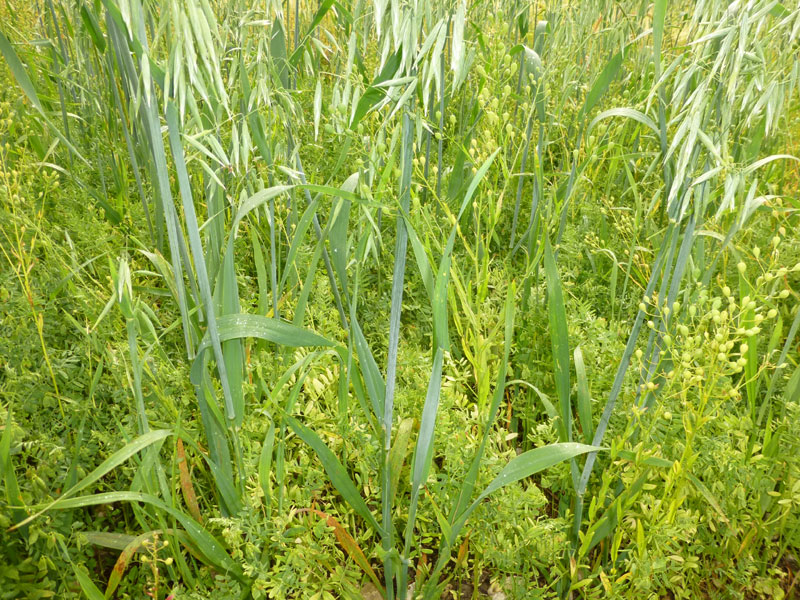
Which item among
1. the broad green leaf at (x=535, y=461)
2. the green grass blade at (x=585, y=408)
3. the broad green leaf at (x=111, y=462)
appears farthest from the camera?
the green grass blade at (x=585, y=408)

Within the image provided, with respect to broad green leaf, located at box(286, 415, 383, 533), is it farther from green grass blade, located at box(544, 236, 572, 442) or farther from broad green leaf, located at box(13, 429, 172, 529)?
green grass blade, located at box(544, 236, 572, 442)

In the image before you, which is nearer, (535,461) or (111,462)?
(111,462)

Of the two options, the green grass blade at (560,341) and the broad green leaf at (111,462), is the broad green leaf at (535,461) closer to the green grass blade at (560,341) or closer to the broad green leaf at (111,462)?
the green grass blade at (560,341)

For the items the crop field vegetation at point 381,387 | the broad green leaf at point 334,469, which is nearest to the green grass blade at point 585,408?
the crop field vegetation at point 381,387

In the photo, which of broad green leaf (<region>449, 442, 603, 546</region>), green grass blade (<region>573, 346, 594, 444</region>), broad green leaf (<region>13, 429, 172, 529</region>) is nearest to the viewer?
broad green leaf (<region>13, 429, 172, 529</region>)

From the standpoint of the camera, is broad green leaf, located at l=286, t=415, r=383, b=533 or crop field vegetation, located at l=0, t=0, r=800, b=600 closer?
crop field vegetation, located at l=0, t=0, r=800, b=600

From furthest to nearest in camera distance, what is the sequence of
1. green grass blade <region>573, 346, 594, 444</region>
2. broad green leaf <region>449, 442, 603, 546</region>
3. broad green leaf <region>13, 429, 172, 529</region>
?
green grass blade <region>573, 346, 594, 444</region>
broad green leaf <region>449, 442, 603, 546</region>
broad green leaf <region>13, 429, 172, 529</region>

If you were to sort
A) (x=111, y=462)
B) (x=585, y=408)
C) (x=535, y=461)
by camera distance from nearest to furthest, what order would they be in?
(x=111, y=462)
(x=535, y=461)
(x=585, y=408)

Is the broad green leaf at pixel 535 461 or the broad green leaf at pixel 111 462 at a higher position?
the broad green leaf at pixel 111 462

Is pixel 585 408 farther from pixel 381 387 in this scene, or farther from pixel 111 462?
pixel 111 462

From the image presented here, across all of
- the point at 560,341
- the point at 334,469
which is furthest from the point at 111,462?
the point at 560,341

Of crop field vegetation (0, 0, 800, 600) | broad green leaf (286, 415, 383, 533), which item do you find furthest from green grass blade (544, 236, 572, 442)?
broad green leaf (286, 415, 383, 533)

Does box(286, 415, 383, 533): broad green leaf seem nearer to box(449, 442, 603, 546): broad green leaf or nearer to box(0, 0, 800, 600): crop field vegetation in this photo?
box(0, 0, 800, 600): crop field vegetation

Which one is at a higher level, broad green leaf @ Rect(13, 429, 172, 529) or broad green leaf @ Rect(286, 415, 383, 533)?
broad green leaf @ Rect(13, 429, 172, 529)
